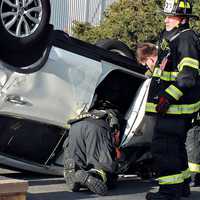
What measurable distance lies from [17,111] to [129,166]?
1433 mm

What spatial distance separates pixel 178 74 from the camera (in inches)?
209

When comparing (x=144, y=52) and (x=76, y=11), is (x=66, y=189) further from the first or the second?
(x=76, y=11)

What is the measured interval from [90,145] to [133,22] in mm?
5324

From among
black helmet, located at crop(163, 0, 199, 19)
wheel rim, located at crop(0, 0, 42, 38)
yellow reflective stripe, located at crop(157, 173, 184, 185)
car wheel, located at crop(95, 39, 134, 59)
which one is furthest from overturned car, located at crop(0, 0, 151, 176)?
yellow reflective stripe, located at crop(157, 173, 184, 185)

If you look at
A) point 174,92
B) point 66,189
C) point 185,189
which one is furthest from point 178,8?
point 66,189

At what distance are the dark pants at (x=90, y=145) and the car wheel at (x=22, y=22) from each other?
0.98m

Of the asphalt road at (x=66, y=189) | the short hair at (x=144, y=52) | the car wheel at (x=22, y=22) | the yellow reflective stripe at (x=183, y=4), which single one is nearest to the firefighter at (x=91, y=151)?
the asphalt road at (x=66, y=189)

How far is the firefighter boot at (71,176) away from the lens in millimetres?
A: 5707

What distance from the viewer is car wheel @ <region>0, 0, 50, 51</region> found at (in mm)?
5359

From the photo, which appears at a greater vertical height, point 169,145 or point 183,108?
point 183,108

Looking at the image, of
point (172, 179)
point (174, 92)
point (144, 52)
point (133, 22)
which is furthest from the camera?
point (133, 22)

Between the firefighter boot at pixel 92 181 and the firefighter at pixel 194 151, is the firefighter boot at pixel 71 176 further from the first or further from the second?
the firefighter at pixel 194 151

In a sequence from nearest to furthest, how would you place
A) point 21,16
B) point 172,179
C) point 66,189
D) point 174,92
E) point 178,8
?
point 174,92, point 172,179, point 21,16, point 178,8, point 66,189

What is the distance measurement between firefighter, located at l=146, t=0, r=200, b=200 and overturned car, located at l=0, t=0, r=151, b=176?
0.77 m
